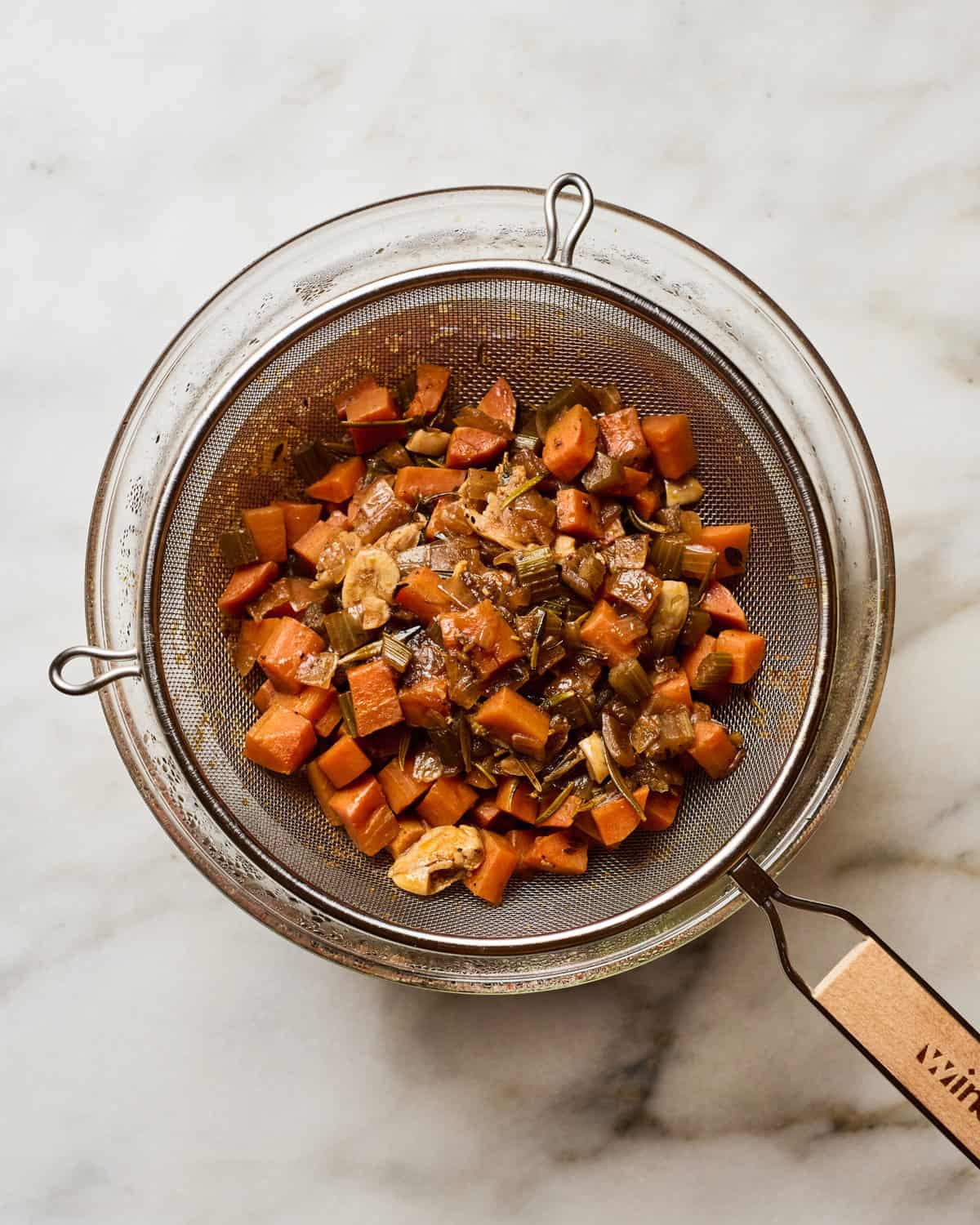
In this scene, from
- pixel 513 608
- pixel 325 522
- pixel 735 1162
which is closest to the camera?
pixel 513 608

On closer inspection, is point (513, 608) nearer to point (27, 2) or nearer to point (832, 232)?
point (832, 232)

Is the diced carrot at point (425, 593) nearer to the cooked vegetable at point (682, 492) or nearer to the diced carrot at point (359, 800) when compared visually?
the diced carrot at point (359, 800)

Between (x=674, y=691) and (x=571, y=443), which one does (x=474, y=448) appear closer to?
(x=571, y=443)

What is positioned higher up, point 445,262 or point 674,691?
point 445,262

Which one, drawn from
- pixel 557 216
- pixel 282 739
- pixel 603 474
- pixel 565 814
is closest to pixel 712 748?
pixel 565 814

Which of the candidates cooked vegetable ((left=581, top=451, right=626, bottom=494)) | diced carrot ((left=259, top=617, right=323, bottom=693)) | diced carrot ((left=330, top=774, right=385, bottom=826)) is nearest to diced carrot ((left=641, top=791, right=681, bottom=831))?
diced carrot ((left=330, top=774, right=385, bottom=826))

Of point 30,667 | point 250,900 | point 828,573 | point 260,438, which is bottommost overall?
point 250,900

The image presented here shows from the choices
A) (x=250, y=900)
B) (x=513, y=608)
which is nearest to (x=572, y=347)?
(x=513, y=608)
